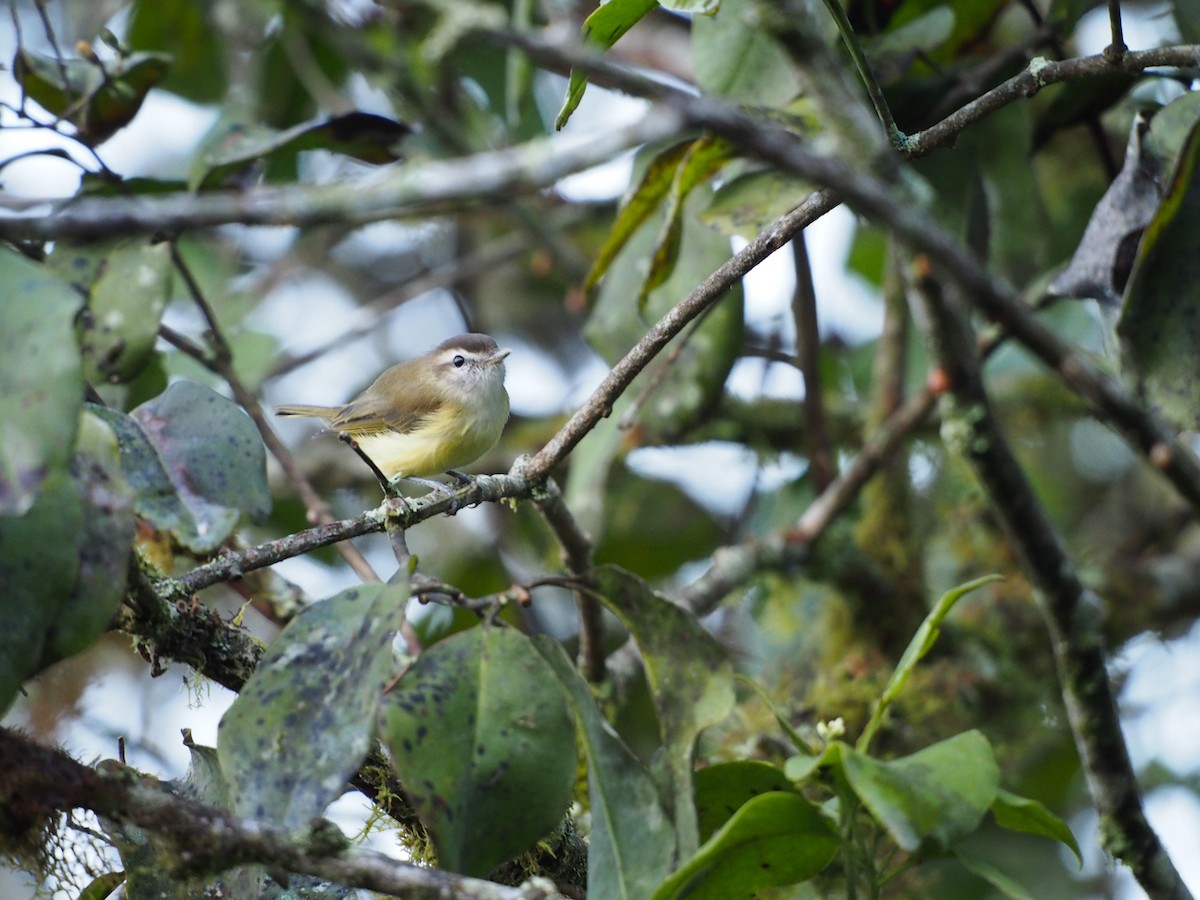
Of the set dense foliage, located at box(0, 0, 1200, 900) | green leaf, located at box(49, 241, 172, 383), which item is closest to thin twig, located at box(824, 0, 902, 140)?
dense foliage, located at box(0, 0, 1200, 900)

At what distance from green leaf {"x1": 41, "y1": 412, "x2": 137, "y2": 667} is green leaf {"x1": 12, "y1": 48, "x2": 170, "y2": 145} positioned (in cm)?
129

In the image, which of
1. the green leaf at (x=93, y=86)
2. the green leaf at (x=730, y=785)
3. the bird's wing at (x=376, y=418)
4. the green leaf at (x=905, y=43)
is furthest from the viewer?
the bird's wing at (x=376, y=418)

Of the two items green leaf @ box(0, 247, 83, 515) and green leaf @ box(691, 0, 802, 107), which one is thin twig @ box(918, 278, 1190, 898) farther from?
green leaf @ box(0, 247, 83, 515)

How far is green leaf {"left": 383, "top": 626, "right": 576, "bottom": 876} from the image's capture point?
135cm

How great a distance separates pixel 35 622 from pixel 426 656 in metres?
0.43

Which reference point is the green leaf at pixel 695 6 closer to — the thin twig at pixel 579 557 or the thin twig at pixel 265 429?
the thin twig at pixel 579 557

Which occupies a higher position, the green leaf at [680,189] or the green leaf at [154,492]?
the green leaf at [680,189]

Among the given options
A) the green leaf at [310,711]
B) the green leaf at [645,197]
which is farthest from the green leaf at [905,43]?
the green leaf at [310,711]

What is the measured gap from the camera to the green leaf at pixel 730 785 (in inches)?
63.1

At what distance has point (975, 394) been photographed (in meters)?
2.70

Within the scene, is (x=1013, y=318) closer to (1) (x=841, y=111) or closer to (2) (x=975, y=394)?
(1) (x=841, y=111)

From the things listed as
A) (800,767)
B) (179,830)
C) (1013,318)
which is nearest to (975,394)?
(800,767)

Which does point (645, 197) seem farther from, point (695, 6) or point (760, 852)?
point (760, 852)

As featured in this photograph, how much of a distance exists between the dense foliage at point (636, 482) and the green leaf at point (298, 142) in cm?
1
